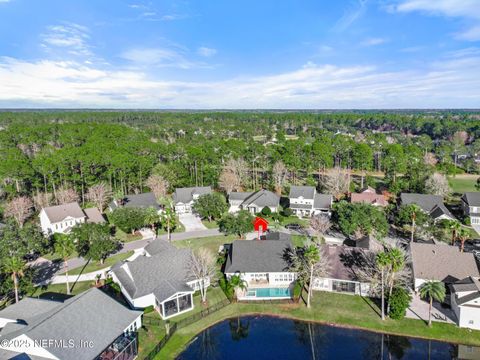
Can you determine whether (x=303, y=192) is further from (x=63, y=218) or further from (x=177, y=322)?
(x=63, y=218)

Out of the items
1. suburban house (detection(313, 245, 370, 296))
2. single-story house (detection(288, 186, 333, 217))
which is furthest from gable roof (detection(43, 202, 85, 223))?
suburban house (detection(313, 245, 370, 296))

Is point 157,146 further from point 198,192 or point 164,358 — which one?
point 164,358

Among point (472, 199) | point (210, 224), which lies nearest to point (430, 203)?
point (472, 199)

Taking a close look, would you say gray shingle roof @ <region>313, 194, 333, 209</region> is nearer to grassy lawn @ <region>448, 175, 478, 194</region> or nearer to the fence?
the fence

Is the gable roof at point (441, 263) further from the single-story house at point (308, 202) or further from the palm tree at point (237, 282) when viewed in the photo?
the single-story house at point (308, 202)

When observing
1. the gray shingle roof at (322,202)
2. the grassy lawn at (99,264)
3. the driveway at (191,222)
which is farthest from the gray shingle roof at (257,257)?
the gray shingle roof at (322,202)

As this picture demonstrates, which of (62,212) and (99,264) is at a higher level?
(62,212)
